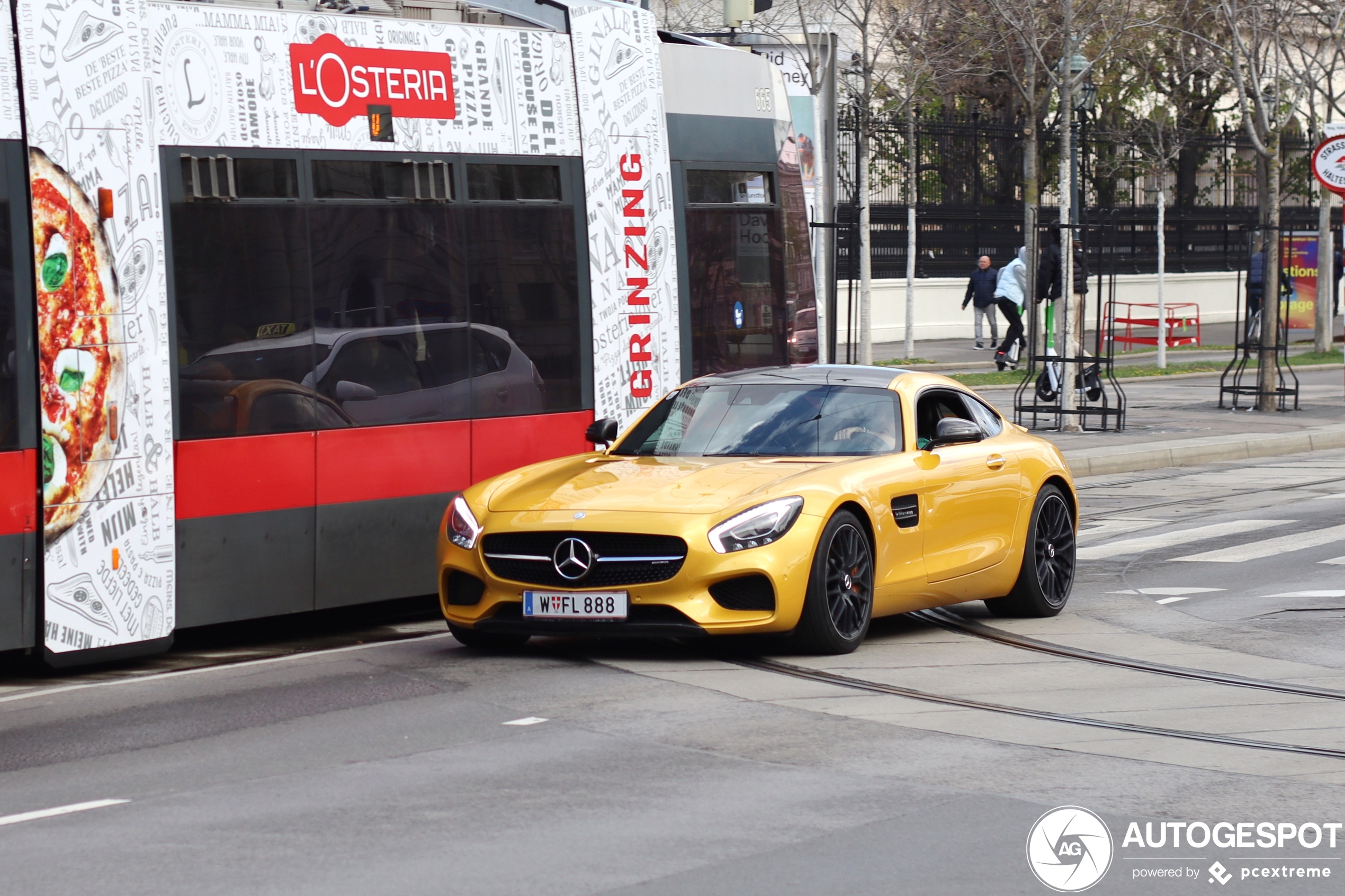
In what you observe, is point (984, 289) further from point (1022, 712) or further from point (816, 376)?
point (1022, 712)

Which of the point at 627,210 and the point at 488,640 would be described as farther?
the point at 627,210

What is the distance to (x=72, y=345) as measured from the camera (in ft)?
28.9

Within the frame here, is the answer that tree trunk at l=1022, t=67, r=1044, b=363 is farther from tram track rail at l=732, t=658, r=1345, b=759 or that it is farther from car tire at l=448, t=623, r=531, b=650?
tram track rail at l=732, t=658, r=1345, b=759

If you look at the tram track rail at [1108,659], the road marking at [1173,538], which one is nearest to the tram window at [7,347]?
the tram track rail at [1108,659]

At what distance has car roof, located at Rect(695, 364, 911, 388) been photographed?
10.6 metres

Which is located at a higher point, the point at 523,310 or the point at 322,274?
the point at 322,274

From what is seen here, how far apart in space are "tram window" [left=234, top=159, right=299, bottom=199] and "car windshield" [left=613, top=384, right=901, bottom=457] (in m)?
2.18

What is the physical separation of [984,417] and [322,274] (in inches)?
150

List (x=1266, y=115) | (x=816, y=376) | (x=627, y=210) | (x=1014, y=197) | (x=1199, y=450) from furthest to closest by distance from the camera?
(x=1014, y=197) → (x=1266, y=115) → (x=1199, y=450) → (x=627, y=210) → (x=816, y=376)

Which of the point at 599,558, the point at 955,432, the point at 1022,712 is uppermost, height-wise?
the point at 955,432

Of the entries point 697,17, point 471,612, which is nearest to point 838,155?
point 697,17

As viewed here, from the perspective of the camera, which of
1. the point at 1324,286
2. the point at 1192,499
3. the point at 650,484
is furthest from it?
the point at 1324,286

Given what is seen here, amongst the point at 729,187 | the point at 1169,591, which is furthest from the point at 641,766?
the point at 729,187

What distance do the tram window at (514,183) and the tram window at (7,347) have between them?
294 centimetres
